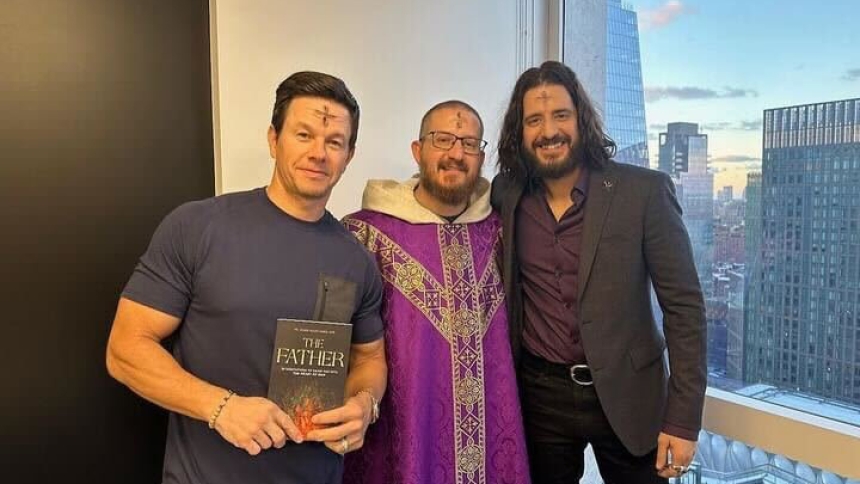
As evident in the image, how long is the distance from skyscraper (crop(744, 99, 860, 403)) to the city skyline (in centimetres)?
6

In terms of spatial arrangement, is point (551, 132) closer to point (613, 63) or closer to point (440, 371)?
point (440, 371)

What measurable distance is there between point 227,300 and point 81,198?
67cm

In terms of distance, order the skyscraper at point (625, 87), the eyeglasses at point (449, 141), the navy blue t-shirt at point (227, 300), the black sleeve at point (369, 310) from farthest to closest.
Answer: the skyscraper at point (625, 87)
the eyeglasses at point (449, 141)
the black sleeve at point (369, 310)
the navy blue t-shirt at point (227, 300)

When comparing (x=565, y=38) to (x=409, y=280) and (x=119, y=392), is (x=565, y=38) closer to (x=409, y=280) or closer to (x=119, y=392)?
(x=409, y=280)

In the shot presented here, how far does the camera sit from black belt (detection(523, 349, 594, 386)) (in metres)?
1.59

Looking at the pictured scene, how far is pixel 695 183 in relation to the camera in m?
2.08

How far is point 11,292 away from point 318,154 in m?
0.89

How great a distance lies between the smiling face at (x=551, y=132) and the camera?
1649 mm

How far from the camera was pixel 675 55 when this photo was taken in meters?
2.13

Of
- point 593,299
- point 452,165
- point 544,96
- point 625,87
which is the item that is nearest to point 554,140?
point 544,96

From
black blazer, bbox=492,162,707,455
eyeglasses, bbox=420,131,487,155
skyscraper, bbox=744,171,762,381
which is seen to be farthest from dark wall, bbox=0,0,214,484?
skyscraper, bbox=744,171,762,381

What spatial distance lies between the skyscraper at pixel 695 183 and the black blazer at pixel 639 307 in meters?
0.53

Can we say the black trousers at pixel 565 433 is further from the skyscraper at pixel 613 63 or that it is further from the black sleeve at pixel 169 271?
the skyscraper at pixel 613 63

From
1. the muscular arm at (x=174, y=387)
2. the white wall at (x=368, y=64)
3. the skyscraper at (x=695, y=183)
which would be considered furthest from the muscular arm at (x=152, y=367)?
the skyscraper at (x=695, y=183)
